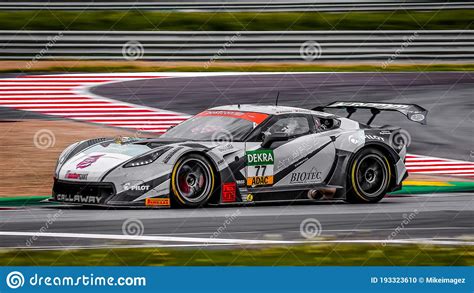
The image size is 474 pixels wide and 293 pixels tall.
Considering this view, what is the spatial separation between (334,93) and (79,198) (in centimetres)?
739

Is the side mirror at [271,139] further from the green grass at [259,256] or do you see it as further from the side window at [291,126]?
the green grass at [259,256]

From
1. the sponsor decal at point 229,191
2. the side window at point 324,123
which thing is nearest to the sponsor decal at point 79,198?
the sponsor decal at point 229,191

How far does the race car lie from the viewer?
10.4m

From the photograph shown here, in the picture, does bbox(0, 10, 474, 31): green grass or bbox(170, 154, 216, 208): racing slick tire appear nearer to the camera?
bbox(170, 154, 216, 208): racing slick tire

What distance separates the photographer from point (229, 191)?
1079cm

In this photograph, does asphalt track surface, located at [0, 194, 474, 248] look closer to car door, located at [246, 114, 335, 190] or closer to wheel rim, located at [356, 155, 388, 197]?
wheel rim, located at [356, 155, 388, 197]

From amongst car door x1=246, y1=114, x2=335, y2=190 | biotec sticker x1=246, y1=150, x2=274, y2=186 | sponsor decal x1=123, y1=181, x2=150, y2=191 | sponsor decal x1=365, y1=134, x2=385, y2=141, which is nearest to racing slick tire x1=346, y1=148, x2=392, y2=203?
sponsor decal x1=365, y1=134, x2=385, y2=141

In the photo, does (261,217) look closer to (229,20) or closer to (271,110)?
(271,110)

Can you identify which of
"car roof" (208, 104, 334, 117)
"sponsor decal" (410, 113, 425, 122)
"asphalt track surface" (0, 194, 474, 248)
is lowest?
"asphalt track surface" (0, 194, 474, 248)

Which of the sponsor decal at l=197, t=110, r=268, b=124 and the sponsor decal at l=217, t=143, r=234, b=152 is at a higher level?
the sponsor decal at l=197, t=110, r=268, b=124

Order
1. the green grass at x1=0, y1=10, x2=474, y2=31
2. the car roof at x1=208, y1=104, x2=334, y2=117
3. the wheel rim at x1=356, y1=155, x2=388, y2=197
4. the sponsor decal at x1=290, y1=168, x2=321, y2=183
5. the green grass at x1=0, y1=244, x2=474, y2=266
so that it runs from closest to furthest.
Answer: the green grass at x1=0, y1=244, x2=474, y2=266
the sponsor decal at x1=290, y1=168, x2=321, y2=183
the car roof at x1=208, y1=104, x2=334, y2=117
the wheel rim at x1=356, y1=155, x2=388, y2=197
the green grass at x1=0, y1=10, x2=474, y2=31

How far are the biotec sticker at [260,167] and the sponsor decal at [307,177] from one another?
0.29 meters

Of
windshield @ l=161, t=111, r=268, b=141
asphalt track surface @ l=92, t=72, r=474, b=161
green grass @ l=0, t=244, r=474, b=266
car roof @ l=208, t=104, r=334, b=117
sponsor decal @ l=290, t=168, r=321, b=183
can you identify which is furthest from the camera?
asphalt track surface @ l=92, t=72, r=474, b=161
